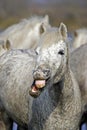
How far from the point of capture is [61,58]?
4457 millimetres

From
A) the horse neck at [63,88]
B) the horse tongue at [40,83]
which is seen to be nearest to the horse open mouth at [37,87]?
the horse tongue at [40,83]

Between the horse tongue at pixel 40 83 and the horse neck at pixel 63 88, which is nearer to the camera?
the horse tongue at pixel 40 83

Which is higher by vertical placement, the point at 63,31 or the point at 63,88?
the point at 63,31

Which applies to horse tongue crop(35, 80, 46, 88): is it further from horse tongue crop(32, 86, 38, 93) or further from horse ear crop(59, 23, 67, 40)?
horse ear crop(59, 23, 67, 40)

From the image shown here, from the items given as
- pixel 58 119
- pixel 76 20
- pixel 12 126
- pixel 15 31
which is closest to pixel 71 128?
pixel 58 119

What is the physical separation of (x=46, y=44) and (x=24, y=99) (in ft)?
2.77

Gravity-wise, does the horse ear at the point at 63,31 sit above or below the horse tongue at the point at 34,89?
above

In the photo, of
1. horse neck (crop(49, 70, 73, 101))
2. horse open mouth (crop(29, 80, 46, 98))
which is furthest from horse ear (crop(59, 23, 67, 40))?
horse open mouth (crop(29, 80, 46, 98))

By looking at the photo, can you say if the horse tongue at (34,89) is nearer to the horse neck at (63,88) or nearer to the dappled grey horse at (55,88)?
the dappled grey horse at (55,88)

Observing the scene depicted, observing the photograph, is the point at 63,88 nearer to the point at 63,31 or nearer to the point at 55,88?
the point at 55,88

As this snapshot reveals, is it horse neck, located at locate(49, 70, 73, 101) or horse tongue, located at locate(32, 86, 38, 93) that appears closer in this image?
horse tongue, located at locate(32, 86, 38, 93)

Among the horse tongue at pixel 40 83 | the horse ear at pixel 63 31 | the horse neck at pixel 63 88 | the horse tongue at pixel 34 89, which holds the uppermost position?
the horse ear at pixel 63 31

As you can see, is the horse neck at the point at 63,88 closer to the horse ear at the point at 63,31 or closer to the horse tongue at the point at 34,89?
the horse ear at the point at 63,31

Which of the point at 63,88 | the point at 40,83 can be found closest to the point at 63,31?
the point at 63,88
